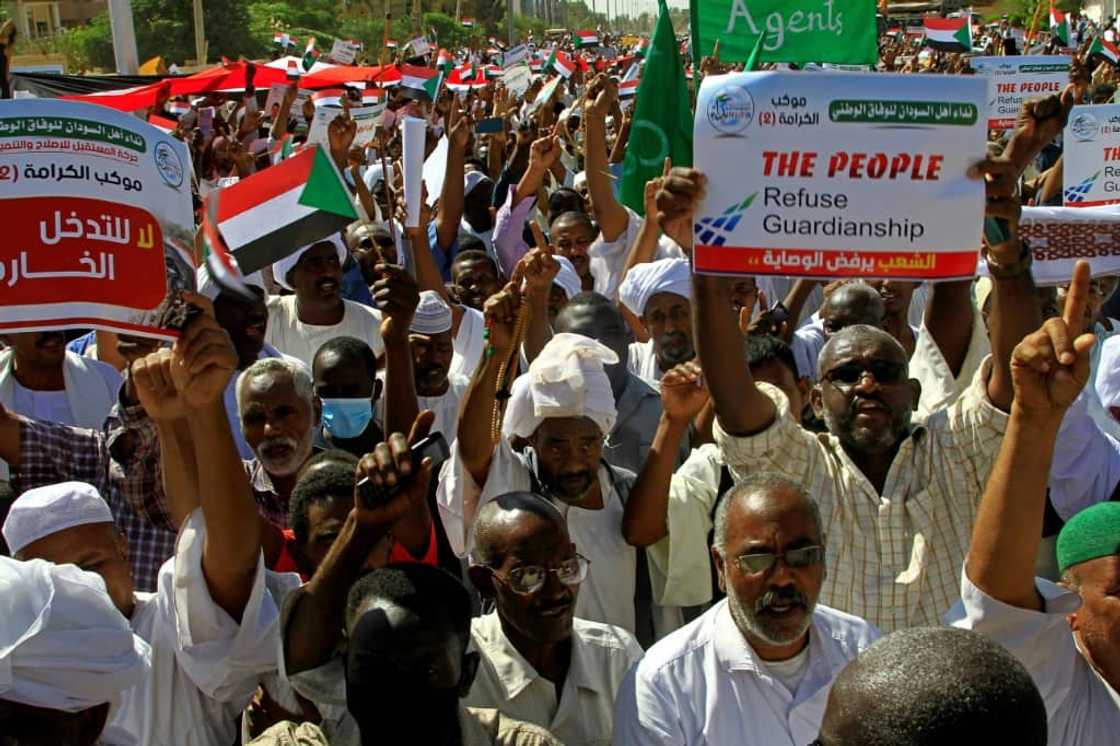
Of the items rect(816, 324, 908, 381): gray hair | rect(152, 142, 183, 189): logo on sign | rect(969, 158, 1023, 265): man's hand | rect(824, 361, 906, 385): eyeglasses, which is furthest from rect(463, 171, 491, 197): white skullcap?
rect(969, 158, 1023, 265): man's hand

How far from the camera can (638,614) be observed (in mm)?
3840

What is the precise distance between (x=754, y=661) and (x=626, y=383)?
1915mm

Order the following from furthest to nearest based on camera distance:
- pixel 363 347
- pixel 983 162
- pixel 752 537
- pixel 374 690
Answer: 1. pixel 363 347
2. pixel 983 162
3. pixel 752 537
4. pixel 374 690

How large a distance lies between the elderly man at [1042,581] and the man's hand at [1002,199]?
0.54 metres

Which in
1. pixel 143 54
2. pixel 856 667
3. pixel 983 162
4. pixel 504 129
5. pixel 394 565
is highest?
pixel 983 162

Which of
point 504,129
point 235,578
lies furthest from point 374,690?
point 504,129

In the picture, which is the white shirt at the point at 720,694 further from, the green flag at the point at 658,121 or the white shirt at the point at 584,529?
the green flag at the point at 658,121

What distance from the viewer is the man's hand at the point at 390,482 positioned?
273cm

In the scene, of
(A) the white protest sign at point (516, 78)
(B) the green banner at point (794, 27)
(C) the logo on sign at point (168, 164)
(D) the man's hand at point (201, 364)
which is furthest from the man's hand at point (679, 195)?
(A) the white protest sign at point (516, 78)

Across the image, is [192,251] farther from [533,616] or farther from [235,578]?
[533,616]

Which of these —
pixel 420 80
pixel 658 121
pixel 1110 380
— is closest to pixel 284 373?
pixel 1110 380

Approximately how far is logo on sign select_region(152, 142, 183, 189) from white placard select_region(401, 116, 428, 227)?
2005mm

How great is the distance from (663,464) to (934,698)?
1.86 m

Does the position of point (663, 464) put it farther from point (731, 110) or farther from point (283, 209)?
point (283, 209)
